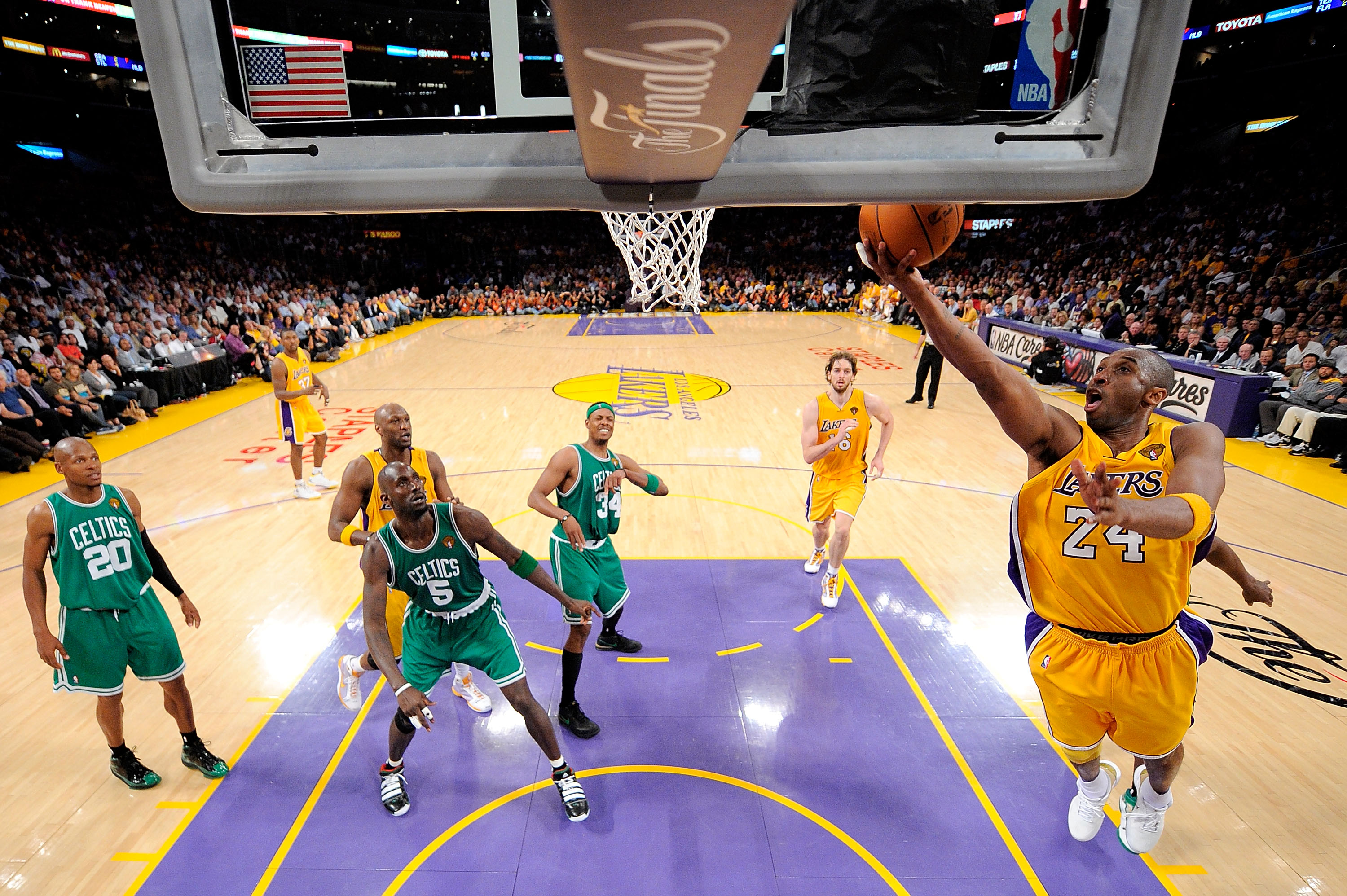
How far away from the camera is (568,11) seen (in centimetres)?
112

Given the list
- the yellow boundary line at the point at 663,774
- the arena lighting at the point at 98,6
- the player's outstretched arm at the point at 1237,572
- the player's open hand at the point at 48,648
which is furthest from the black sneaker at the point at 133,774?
the arena lighting at the point at 98,6

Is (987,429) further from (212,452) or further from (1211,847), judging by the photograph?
Result: (212,452)

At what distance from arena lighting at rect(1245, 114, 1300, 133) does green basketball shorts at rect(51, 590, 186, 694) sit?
92.9 ft

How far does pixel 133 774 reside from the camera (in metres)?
3.51

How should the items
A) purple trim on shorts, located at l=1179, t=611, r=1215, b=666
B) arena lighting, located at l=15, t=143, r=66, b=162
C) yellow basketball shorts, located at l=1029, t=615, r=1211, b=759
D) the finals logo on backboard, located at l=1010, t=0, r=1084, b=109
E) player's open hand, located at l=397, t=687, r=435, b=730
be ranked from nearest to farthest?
the finals logo on backboard, located at l=1010, t=0, r=1084, b=109 < yellow basketball shorts, located at l=1029, t=615, r=1211, b=759 < purple trim on shorts, located at l=1179, t=611, r=1215, b=666 < player's open hand, located at l=397, t=687, r=435, b=730 < arena lighting, located at l=15, t=143, r=66, b=162

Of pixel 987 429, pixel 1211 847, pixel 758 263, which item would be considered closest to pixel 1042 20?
pixel 1211 847

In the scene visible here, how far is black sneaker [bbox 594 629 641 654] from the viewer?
4625 millimetres

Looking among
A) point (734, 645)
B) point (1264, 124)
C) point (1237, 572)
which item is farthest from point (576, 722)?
point (1264, 124)

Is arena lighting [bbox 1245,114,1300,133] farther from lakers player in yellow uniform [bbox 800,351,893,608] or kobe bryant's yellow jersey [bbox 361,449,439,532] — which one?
kobe bryant's yellow jersey [bbox 361,449,439,532]

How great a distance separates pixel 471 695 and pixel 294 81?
3372mm

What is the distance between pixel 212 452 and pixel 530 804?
8109 mm

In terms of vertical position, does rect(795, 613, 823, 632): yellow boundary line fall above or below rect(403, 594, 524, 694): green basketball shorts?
below

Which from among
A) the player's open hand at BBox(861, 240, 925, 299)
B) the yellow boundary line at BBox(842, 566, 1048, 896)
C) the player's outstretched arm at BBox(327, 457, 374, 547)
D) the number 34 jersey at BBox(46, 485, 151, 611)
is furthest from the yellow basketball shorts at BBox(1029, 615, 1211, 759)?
the number 34 jersey at BBox(46, 485, 151, 611)

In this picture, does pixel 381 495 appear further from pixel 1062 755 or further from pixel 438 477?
pixel 1062 755
